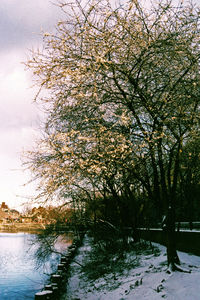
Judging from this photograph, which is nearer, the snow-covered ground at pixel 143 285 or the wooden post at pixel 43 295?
the snow-covered ground at pixel 143 285

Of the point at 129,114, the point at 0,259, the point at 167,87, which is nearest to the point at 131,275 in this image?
the point at 129,114

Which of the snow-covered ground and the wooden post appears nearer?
the snow-covered ground

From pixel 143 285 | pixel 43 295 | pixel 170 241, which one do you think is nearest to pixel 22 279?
pixel 43 295

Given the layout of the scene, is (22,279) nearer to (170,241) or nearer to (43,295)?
(43,295)

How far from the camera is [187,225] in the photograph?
77.5 ft

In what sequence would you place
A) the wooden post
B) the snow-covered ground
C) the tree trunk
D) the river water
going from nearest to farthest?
the snow-covered ground → the wooden post → the tree trunk → the river water

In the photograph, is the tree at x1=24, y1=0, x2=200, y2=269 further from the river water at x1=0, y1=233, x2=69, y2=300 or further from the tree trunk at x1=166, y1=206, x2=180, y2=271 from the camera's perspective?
the river water at x1=0, y1=233, x2=69, y2=300

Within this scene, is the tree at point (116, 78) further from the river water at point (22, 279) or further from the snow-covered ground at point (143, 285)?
the river water at point (22, 279)

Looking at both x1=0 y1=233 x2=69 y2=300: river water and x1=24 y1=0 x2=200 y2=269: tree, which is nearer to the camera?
x1=24 y1=0 x2=200 y2=269: tree

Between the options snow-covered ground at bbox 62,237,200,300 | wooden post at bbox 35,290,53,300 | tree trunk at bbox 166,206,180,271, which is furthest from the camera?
tree trunk at bbox 166,206,180,271

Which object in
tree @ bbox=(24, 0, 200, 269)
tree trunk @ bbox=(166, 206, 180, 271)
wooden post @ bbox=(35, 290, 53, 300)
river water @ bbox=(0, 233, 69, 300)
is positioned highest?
tree @ bbox=(24, 0, 200, 269)

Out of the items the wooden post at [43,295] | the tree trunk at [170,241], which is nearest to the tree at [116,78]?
the tree trunk at [170,241]

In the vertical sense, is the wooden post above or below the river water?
above

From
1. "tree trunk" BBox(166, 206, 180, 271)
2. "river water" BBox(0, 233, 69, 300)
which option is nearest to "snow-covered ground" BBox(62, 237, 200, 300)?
"tree trunk" BBox(166, 206, 180, 271)
